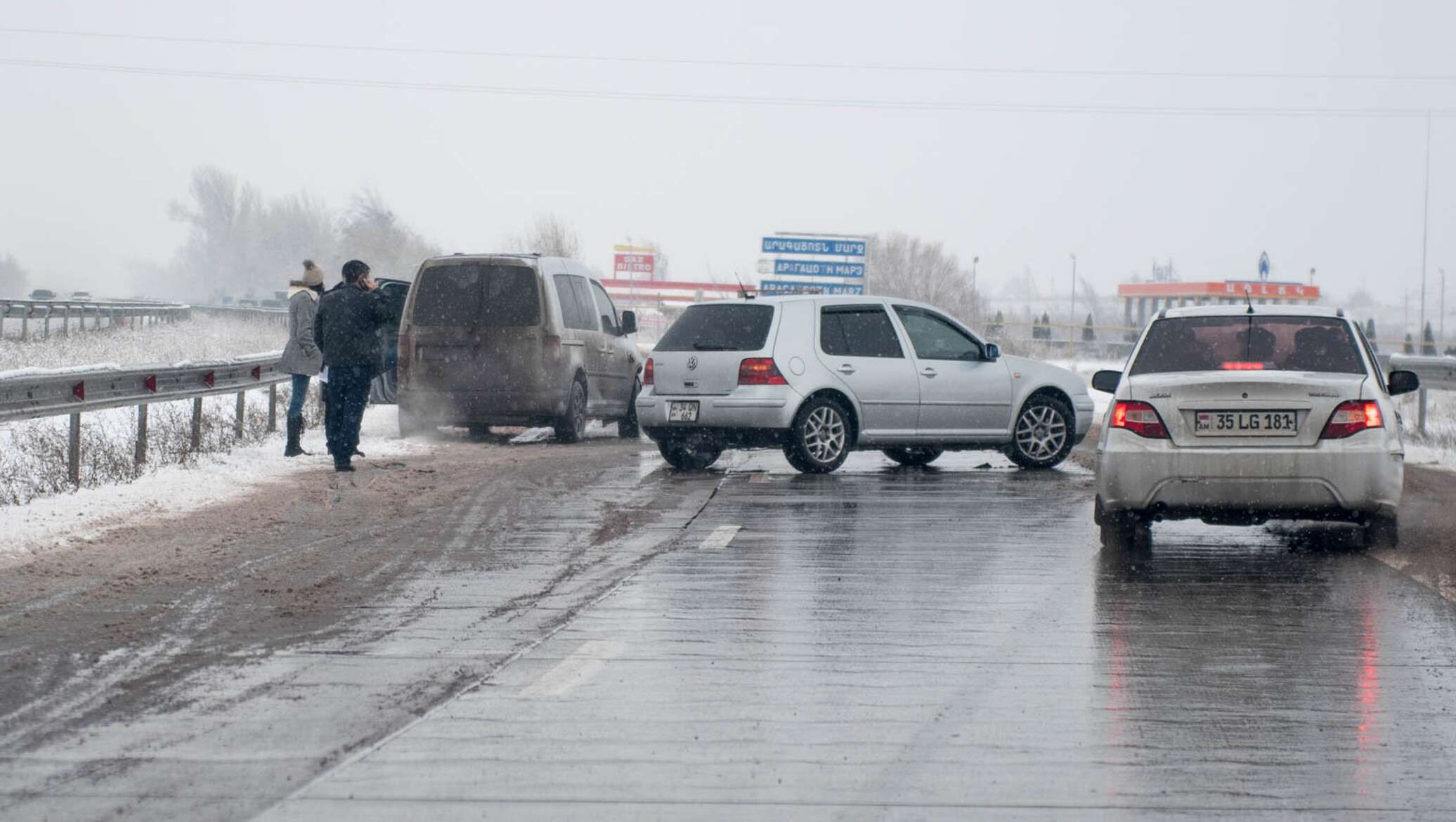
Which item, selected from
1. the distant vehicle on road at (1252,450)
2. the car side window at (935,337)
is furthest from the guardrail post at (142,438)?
the distant vehicle on road at (1252,450)

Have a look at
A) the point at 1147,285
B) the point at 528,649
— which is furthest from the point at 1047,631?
the point at 1147,285

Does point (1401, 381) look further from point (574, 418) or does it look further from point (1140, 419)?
point (574, 418)

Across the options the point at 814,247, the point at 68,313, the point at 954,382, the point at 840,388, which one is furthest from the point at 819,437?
the point at 814,247

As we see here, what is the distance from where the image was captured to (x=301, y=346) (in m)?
16.8

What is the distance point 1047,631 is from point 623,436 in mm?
13838

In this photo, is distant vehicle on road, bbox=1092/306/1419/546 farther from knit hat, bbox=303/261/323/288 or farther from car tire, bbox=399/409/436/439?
car tire, bbox=399/409/436/439

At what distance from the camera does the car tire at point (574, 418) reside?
19.0 meters

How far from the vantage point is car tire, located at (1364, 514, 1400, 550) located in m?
10.2

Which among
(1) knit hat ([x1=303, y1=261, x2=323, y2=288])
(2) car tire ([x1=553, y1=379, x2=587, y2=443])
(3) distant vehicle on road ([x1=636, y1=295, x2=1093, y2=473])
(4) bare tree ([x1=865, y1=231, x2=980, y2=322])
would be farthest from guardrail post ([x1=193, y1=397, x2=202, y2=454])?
(4) bare tree ([x1=865, y1=231, x2=980, y2=322])

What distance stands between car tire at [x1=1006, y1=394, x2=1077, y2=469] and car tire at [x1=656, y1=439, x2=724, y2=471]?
292cm

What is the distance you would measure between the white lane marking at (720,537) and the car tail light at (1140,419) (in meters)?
2.50

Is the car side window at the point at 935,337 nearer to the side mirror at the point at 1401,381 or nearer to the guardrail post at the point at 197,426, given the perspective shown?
the side mirror at the point at 1401,381

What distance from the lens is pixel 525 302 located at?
61.1ft

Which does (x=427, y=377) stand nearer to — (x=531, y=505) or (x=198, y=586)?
(x=531, y=505)
